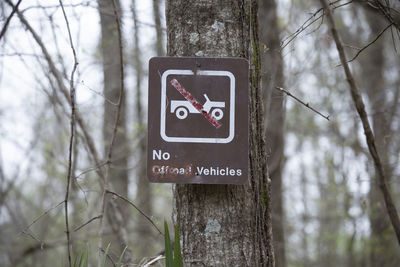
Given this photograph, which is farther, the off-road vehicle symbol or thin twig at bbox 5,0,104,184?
thin twig at bbox 5,0,104,184

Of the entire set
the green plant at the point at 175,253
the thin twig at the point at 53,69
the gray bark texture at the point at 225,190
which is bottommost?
the green plant at the point at 175,253

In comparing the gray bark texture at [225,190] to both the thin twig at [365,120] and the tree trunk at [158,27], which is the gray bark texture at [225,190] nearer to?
the thin twig at [365,120]

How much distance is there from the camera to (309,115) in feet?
33.0

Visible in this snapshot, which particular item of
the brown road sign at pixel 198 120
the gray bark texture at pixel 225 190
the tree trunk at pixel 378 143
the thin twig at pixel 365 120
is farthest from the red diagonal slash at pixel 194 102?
the tree trunk at pixel 378 143

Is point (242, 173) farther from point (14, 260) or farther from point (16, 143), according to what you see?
point (14, 260)

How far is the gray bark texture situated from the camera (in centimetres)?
169

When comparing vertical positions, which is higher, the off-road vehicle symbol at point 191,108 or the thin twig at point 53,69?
the thin twig at point 53,69

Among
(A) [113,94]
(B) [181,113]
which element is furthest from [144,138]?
(B) [181,113]

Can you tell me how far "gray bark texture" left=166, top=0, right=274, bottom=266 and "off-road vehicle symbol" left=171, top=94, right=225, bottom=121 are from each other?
A: 0.18 m

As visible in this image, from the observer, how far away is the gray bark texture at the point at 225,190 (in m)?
1.69

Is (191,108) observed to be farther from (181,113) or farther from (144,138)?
(144,138)

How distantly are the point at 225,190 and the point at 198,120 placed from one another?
298mm

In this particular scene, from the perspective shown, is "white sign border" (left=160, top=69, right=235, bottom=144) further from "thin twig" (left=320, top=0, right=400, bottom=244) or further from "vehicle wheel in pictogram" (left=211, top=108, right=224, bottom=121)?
"thin twig" (left=320, top=0, right=400, bottom=244)

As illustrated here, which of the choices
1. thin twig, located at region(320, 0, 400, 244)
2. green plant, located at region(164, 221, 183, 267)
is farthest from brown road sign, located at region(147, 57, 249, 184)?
thin twig, located at region(320, 0, 400, 244)
